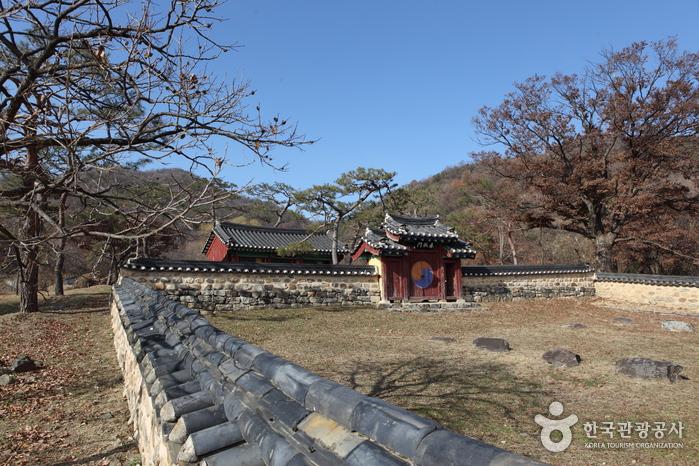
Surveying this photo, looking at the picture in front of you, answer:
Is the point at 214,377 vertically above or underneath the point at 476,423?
above

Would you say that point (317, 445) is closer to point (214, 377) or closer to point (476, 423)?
point (214, 377)

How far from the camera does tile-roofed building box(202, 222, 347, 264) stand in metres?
22.7

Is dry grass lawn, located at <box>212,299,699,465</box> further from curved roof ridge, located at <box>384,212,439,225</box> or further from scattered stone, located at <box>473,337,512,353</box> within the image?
curved roof ridge, located at <box>384,212,439,225</box>

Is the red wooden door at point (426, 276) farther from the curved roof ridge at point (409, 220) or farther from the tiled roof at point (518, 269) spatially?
the curved roof ridge at point (409, 220)

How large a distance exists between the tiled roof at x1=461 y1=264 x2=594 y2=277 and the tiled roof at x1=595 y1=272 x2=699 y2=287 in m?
0.73

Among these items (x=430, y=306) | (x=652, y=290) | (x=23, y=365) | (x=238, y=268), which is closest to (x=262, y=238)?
(x=238, y=268)

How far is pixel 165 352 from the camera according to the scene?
3.76 metres

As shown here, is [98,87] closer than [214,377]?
No

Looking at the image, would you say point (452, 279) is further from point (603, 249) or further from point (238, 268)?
point (238, 268)

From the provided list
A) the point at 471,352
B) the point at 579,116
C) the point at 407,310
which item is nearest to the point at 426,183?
the point at 579,116

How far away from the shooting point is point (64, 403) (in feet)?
19.0

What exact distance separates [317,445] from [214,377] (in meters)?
1.36

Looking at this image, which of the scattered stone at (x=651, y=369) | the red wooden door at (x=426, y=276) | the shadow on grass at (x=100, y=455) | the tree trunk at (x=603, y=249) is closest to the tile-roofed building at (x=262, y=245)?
the red wooden door at (x=426, y=276)

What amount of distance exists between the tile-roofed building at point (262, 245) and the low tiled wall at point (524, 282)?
877 cm
